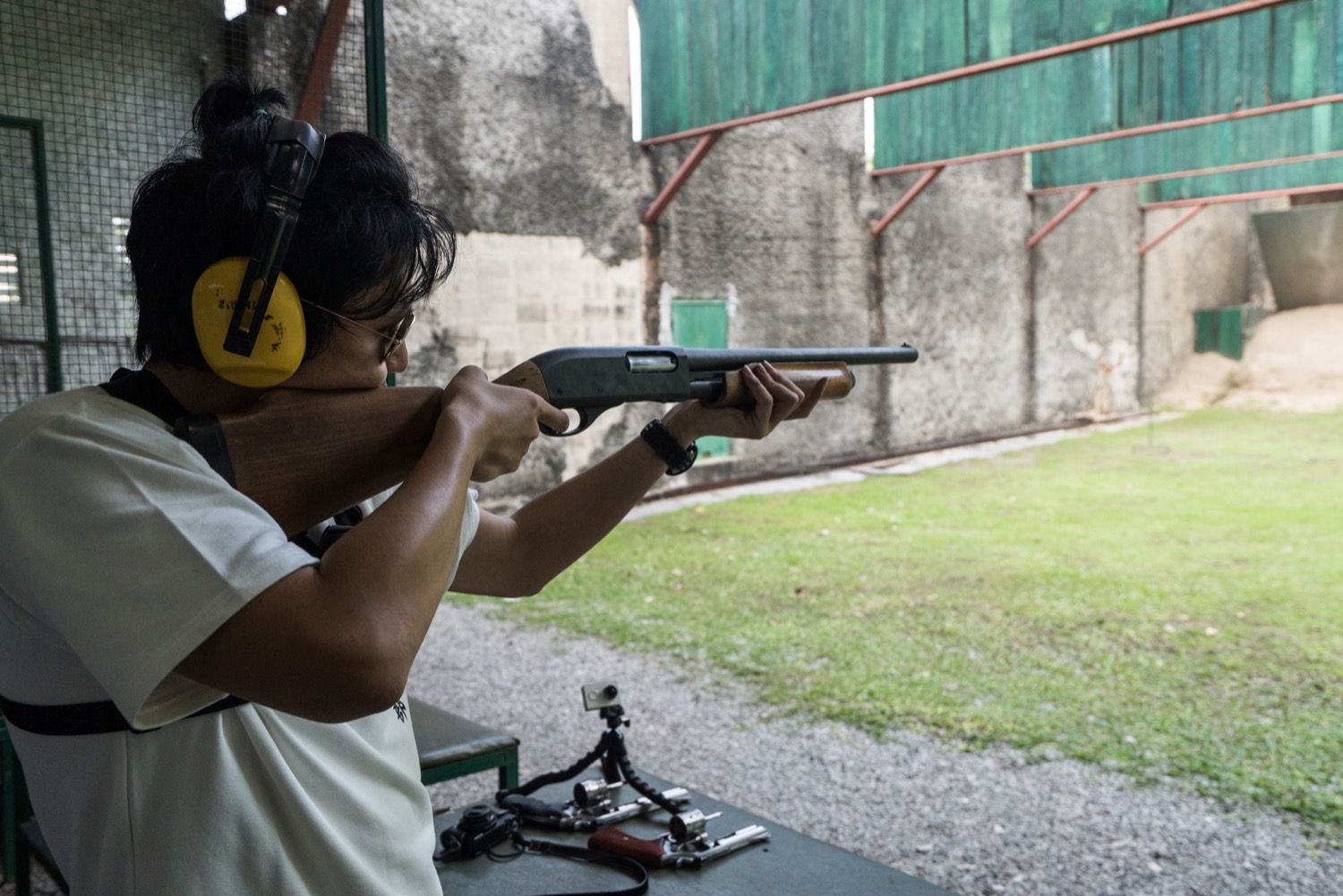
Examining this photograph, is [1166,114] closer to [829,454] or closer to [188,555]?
[829,454]

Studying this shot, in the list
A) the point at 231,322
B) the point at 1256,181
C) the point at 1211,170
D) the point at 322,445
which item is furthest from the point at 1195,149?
the point at 231,322

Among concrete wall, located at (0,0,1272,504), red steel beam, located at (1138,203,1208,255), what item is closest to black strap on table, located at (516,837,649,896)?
concrete wall, located at (0,0,1272,504)

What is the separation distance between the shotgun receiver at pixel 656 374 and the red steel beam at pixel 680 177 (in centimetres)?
670

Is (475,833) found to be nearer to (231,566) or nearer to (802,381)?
(802,381)

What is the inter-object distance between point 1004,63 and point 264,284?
670cm

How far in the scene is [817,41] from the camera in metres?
7.51

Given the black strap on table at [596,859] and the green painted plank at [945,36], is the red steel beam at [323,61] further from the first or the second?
the green painted plank at [945,36]

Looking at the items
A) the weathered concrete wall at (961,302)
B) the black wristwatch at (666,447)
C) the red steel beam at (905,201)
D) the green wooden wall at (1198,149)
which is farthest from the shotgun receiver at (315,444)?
the green wooden wall at (1198,149)

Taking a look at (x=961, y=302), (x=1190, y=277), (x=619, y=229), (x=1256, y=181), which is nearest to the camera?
(x=619, y=229)

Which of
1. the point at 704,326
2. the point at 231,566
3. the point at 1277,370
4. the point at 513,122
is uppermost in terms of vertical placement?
the point at 513,122

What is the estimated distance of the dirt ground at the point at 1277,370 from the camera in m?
→ 16.7

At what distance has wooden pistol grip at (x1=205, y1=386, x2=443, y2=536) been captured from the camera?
1.10 metres

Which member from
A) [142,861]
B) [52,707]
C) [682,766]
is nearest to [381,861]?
[142,861]

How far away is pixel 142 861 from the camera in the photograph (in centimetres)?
102
